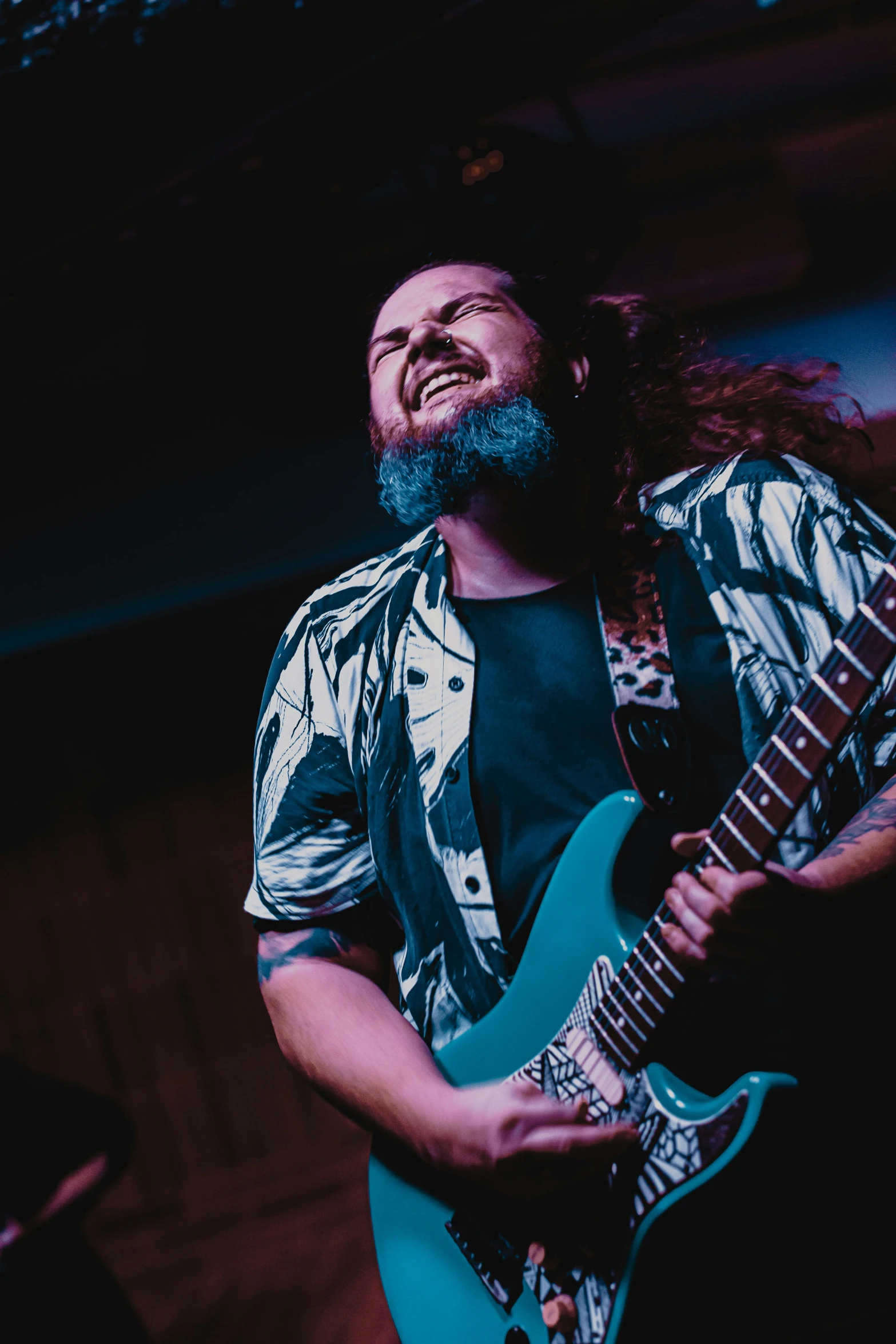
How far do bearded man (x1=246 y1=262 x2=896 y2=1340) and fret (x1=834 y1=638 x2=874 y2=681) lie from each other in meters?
0.20

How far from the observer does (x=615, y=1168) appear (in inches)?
35.6

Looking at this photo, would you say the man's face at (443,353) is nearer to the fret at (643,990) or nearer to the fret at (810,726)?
the fret at (810,726)

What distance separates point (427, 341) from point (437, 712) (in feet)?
1.60

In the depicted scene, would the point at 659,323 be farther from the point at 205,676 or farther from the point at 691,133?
the point at 205,676

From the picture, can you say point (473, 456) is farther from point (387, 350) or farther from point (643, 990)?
point (643, 990)

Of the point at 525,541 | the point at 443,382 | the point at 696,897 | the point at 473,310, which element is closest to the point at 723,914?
the point at 696,897

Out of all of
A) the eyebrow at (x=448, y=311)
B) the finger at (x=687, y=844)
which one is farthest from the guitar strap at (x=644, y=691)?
the eyebrow at (x=448, y=311)

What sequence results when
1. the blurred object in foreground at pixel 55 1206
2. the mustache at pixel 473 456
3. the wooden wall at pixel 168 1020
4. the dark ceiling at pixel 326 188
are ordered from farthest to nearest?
the wooden wall at pixel 168 1020 → the blurred object in foreground at pixel 55 1206 → the dark ceiling at pixel 326 188 → the mustache at pixel 473 456

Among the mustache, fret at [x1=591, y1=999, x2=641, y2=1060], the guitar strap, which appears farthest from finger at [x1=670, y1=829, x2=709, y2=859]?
the mustache

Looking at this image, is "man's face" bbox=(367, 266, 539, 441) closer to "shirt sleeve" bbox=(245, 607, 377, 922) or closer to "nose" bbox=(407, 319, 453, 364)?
"nose" bbox=(407, 319, 453, 364)

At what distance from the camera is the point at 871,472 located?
1472mm

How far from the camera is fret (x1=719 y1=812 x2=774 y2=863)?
2.66 feet

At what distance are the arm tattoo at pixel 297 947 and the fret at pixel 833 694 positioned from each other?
0.74 meters

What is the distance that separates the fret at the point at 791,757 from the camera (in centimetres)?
78
